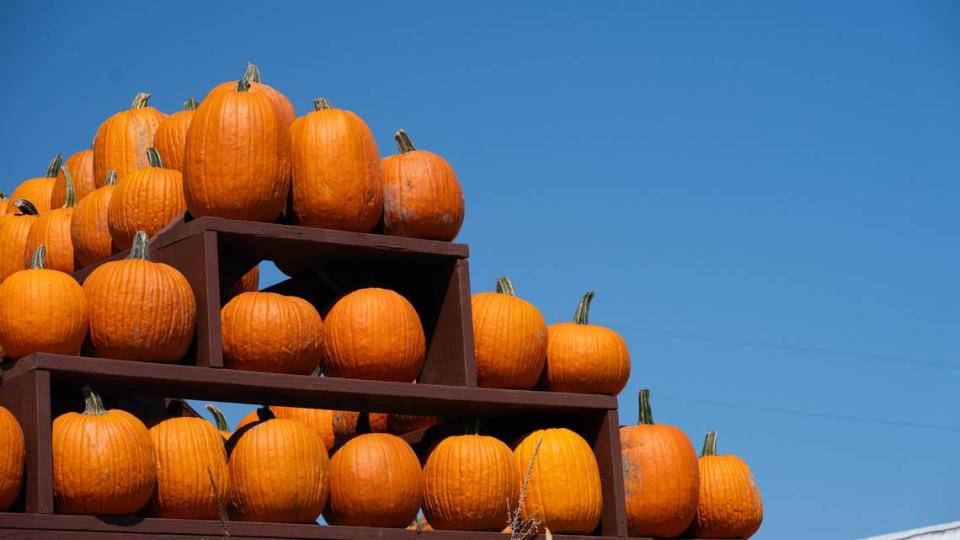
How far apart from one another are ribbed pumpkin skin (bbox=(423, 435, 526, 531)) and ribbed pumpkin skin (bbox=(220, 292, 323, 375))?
0.80 m

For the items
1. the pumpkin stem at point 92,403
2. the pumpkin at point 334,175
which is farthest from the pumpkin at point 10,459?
the pumpkin at point 334,175

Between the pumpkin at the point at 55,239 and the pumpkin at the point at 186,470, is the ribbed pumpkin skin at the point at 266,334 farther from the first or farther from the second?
the pumpkin at the point at 55,239

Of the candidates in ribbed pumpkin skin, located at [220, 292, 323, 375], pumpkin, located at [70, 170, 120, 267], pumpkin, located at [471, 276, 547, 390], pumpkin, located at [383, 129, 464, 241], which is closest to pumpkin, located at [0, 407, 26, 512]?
ribbed pumpkin skin, located at [220, 292, 323, 375]

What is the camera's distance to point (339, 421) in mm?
7730

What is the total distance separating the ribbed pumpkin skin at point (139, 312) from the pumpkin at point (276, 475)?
1.70ft

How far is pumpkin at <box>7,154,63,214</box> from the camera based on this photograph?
8477 mm

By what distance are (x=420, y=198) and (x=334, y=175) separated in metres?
0.49

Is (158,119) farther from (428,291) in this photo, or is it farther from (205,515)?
(205,515)

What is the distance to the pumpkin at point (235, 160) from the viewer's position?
6.66 meters

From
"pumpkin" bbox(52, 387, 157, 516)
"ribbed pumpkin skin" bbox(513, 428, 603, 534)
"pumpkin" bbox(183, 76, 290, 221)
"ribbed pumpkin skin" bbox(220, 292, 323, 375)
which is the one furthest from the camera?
"ribbed pumpkin skin" bbox(513, 428, 603, 534)

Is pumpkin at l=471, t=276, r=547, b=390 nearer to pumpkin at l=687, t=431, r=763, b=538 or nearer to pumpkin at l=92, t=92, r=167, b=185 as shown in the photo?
pumpkin at l=687, t=431, r=763, b=538

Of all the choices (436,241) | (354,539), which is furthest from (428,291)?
(354,539)

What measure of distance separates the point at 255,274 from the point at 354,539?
1677 millimetres

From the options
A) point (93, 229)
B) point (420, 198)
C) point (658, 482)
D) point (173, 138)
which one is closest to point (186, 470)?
point (93, 229)
